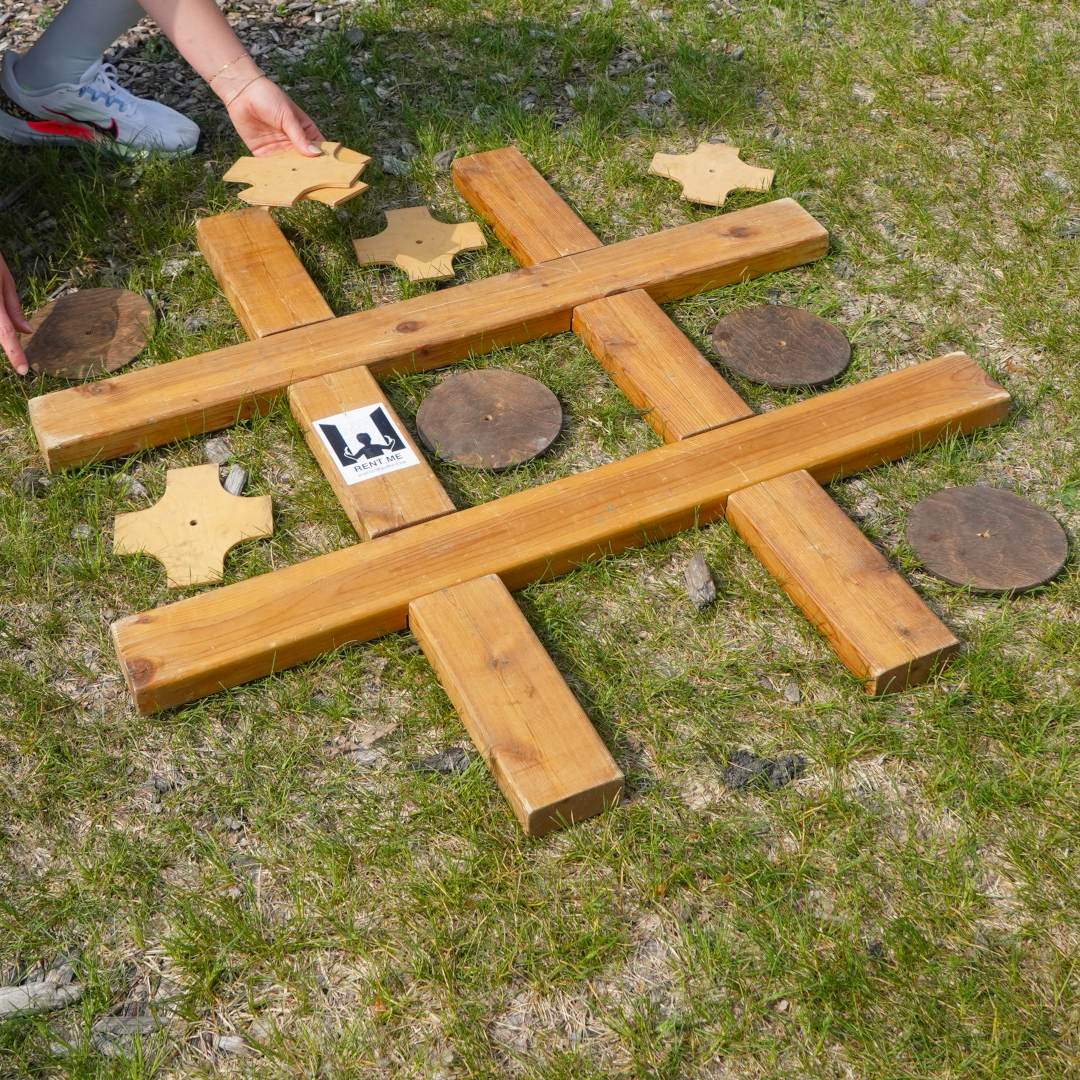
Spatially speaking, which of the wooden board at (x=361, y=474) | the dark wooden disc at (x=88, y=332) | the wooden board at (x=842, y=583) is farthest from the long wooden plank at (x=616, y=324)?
the dark wooden disc at (x=88, y=332)

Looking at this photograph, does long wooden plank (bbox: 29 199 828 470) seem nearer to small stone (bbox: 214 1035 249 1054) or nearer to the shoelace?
the shoelace

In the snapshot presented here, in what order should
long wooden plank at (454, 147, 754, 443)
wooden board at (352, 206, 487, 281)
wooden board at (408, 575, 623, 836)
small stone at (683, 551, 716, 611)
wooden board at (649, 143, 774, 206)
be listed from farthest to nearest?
wooden board at (649, 143, 774, 206)
wooden board at (352, 206, 487, 281)
long wooden plank at (454, 147, 754, 443)
small stone at (683, 551, 716, 611)
wooden board at (408, 575, 623, 836)

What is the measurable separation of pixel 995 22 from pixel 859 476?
2.40 metres

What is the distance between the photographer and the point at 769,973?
5.38 feet

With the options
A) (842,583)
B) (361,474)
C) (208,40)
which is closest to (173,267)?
(208,40)

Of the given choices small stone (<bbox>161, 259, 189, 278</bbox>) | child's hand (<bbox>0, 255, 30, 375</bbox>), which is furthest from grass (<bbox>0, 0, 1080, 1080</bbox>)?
child's hand (<bbox>0, 255, 30, 375</bbox>)

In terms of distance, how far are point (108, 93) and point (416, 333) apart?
1343mm

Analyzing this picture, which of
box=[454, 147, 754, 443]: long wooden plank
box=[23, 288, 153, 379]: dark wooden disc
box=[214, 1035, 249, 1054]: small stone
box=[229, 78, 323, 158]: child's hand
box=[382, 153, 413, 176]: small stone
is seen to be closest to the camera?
box=[214, 1035, 249, 1054]: small stone

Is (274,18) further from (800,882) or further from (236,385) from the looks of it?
(800,882)

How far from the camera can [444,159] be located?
322 centimetres

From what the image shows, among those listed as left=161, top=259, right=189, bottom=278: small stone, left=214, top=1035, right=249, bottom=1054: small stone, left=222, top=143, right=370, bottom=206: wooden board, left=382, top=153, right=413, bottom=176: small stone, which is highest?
left=222, top=143, right=370, bottom=206: wooden board

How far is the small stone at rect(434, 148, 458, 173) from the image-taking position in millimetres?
3207

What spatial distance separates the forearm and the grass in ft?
1.32

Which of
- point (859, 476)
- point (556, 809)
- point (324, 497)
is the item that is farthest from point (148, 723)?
point (859, 476)
